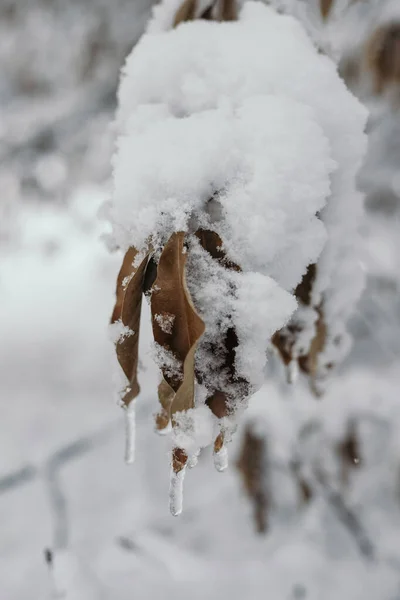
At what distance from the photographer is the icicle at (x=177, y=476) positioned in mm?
435

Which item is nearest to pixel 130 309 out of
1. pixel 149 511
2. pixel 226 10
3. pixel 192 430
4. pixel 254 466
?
pixel 192 430

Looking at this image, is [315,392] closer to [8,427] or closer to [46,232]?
[8,427]

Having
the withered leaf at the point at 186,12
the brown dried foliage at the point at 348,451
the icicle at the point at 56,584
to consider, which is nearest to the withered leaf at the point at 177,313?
the withered leaf at the point at 186,12

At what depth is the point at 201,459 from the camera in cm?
227

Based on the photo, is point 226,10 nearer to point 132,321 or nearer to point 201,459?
point 132,321

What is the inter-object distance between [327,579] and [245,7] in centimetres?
184

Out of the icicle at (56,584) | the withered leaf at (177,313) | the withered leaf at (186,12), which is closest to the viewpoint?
the withered leaf at (177,313)

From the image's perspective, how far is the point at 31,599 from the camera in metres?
1.50

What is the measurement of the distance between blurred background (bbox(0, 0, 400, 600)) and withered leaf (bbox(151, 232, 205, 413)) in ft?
3.30

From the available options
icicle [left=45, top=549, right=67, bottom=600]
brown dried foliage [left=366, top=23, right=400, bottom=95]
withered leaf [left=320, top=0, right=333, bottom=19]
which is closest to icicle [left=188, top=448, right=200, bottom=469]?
withered leaf [left=320, top=0, right=333, bottom=19]

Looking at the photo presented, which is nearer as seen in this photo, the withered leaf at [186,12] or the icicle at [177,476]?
the icicle at [177,476]

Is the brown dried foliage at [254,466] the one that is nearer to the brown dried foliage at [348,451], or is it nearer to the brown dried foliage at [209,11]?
the brown dried foliage at [348,451]

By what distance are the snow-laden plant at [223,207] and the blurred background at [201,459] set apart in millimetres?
811

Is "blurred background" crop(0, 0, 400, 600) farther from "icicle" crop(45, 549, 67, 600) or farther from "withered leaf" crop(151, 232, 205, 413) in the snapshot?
"withered leaf" crop(151, 232, 205, 413)
